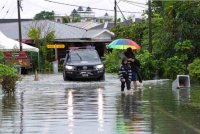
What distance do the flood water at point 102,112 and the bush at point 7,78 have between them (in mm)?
366

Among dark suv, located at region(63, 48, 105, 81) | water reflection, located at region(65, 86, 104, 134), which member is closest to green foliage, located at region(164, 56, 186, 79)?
dark suv, located at region(63, 48, 105, 81)

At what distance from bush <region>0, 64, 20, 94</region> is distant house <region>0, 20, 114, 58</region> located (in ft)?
117

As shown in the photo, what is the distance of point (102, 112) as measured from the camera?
A: 1402 centimetres

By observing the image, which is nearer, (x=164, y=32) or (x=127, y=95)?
(x=127, y=95)

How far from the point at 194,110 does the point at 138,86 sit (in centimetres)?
889

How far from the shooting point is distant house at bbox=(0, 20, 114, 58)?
187 feet

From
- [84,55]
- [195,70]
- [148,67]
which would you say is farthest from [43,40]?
[195,70]

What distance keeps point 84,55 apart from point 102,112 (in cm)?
1486

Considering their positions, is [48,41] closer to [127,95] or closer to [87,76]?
[87,76]

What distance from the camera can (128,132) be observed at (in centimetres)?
1072

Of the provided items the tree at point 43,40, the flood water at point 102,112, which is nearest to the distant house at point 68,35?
the tree at point 43,40

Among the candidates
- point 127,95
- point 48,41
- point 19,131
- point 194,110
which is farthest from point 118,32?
point 19,131

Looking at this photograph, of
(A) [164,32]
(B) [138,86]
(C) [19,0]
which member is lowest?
(B) [138,86]

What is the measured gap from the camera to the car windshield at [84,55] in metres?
28.4
